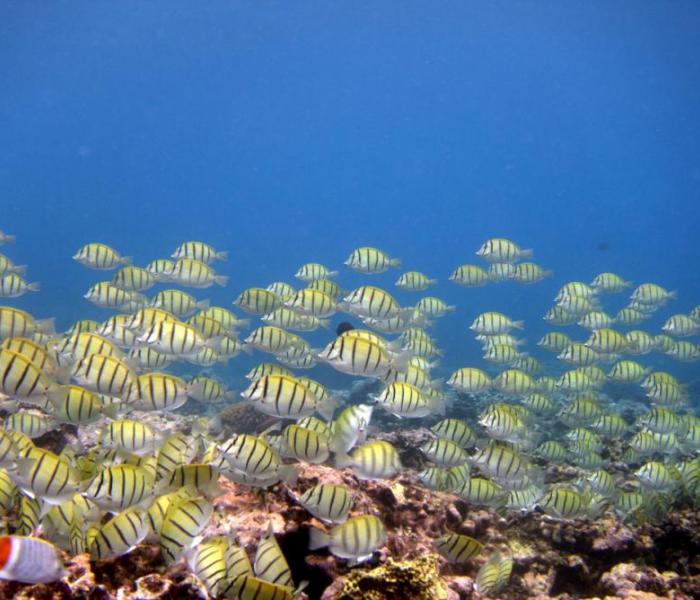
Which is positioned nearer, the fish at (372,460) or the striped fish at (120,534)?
the striped fish at (120,534)

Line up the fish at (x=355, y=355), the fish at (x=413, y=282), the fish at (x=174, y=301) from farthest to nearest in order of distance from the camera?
the fish at (x=413, y=282) → the fish at (x=174, y=301) → the fish at (x=355, y=355)

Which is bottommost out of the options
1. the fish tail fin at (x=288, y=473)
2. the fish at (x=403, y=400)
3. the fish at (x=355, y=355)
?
the fish tail fin at (x=288, y=473)

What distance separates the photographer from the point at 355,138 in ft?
573

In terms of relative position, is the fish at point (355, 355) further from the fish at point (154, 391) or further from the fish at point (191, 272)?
the fish at point (191, 272)

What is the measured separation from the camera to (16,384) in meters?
3.75

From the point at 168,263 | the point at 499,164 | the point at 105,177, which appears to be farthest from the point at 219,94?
the point at 168,263

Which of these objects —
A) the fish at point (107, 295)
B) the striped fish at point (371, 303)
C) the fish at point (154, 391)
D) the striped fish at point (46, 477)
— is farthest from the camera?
the fish at point (107, 295)

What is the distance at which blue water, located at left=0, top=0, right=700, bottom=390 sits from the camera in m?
83.2

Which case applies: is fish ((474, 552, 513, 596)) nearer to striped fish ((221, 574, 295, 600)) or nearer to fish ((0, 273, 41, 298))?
striped fish ((221, 574, 295, 600))

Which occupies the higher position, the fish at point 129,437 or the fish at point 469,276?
the fish at point 469,276

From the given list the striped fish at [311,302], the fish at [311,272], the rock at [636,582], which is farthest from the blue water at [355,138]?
the rock at [636,582]

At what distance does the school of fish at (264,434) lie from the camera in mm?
3100

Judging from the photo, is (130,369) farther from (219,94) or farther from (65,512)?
(219,94)

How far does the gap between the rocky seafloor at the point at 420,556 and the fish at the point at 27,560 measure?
491mm
